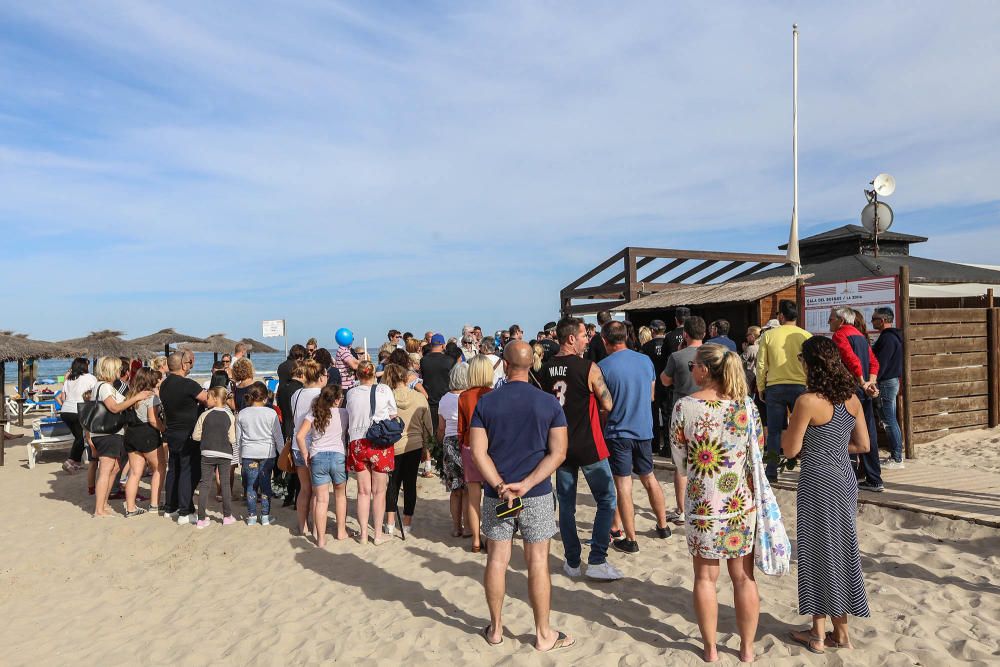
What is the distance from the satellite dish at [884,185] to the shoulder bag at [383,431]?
11739 millimetres

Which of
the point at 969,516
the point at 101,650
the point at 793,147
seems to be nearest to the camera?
the point at 101,650

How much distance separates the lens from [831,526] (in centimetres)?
354

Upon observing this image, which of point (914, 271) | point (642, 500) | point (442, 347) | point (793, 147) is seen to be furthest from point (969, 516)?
point (793, 147)

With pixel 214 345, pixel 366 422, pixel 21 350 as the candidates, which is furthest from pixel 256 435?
pixel 214 345

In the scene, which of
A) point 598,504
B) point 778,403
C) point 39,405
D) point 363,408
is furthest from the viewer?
point 39,405

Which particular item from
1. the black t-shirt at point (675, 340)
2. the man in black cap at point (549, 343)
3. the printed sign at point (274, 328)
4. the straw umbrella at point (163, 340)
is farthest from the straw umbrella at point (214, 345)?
the black t-shirt at point (675, 340)

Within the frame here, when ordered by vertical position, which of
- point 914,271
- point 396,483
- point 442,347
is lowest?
point 396,483

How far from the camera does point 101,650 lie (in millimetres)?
4473

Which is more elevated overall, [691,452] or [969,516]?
[691,452]

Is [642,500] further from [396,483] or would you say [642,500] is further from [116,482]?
[116,482]

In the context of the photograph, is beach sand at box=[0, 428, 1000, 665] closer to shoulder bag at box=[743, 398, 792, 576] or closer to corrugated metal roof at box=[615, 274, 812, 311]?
shoulder bag at box=[743, 398, 792, 576]

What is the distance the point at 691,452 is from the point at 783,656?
4.17 ft

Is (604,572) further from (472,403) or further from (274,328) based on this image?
(274,328)

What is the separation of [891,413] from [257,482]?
7001 mm
